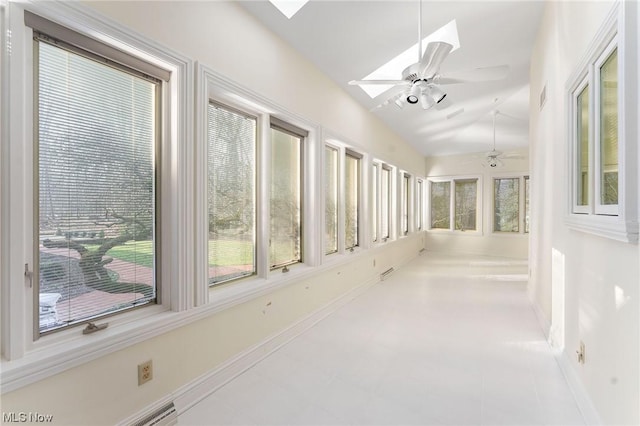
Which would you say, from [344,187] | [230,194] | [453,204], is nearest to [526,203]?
[453,204]

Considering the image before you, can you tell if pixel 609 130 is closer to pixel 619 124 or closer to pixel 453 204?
pixel 619 124

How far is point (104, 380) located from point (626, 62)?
9.57 ft

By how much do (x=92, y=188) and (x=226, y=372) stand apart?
1.56 metres

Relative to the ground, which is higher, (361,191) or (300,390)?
(361,191)

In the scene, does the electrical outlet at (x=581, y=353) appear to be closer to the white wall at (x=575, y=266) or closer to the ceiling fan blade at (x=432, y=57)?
the white wall at (x=575, y=266)

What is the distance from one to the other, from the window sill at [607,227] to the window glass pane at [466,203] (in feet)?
23.5

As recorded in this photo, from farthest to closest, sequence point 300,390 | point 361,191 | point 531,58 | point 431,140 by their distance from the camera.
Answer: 1. point 431,140
2. point 361,191
3. point 531,58
4. point 300,390

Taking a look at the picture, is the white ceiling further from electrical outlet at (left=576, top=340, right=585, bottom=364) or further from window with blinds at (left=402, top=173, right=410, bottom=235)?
window with blinds at (left=402, top=173, right=410, bottom=235)

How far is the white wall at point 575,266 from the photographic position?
1.46 metres

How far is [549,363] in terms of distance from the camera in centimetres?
257

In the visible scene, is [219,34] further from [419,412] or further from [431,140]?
[431,140]

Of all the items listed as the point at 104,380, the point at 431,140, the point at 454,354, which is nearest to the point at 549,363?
the point at 454,354

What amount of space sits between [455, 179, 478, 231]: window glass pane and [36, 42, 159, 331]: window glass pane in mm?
8777

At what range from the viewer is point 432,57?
2.26 m
